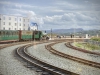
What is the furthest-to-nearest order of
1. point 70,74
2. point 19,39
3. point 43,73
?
1. point 19,39
2. point 43,73
3. point 70,74

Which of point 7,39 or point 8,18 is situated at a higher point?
point 8,18

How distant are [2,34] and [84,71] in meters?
24.3

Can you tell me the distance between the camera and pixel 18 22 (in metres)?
112

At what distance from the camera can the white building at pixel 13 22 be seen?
105613mm

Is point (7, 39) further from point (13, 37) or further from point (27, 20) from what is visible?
point (27, 20)

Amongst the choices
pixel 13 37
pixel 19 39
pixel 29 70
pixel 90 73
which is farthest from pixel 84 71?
pixel 19 39

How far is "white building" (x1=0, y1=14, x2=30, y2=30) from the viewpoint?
4158 inches

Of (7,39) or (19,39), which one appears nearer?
(7,39)

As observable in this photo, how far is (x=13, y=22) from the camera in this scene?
361 feet

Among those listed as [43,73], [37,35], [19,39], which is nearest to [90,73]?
[43,73]

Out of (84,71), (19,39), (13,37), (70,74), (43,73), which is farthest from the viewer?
(19,39)

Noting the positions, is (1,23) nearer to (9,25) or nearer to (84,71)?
(9,25)

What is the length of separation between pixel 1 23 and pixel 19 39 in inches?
2517

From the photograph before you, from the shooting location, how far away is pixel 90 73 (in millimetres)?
12484
